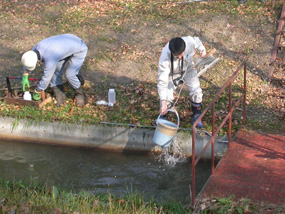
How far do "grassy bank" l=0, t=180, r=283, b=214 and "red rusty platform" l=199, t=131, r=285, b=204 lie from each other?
0.27m

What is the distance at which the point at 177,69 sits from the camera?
7.96 m

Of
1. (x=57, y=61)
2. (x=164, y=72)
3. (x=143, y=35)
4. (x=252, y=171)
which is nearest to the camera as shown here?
(x=252, y=171)

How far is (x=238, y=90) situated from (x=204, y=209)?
474 cm

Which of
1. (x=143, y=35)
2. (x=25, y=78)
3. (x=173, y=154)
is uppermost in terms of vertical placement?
(x=143, y=35)

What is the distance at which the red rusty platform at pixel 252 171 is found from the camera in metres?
6.30

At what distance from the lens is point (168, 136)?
7.29 meters

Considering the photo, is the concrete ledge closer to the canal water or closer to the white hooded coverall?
the canal water

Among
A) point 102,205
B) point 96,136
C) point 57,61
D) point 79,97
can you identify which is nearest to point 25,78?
point 57,61

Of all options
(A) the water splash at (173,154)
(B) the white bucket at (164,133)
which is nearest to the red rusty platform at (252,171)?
(B) the white bucket at (164,133)

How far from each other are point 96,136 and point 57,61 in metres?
1.75

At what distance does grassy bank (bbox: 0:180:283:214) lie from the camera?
19.3 feet

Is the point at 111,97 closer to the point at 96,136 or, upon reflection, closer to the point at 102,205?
the point at 96,136

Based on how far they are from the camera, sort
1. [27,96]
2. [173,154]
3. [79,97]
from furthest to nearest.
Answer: [79,97], [27,96], [173,154]

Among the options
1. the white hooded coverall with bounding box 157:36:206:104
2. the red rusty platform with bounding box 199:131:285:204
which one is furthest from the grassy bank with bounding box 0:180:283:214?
the white hooded coverall with bounding box 157:36:206:104
